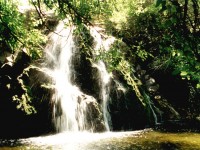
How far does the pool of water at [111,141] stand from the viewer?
11.0 meters

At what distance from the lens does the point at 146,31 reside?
71.6 ft

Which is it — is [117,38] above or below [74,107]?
above

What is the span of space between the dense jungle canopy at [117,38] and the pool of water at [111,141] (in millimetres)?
1405

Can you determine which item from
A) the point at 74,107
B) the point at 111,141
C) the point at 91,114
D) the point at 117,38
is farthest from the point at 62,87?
the point at 117,38

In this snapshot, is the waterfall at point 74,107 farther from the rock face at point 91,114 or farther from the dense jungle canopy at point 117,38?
the dense jungle canopy at point 117,38

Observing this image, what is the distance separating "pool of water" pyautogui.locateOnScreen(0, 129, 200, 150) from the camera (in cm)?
1104

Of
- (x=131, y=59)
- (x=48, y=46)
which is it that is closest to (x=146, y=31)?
(x=131, y=59)

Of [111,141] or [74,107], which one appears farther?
[74,107]

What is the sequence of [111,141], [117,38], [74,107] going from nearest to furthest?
[117,38] < [111,141] < [74,107]

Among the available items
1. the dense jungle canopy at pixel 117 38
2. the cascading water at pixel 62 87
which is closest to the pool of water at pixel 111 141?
the cascading water at pixel 62 87

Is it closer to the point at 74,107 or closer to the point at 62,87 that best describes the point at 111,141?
the point at 74,107

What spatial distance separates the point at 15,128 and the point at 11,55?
11.6ft

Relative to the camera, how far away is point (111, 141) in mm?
12016

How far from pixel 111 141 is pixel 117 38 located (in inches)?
154
